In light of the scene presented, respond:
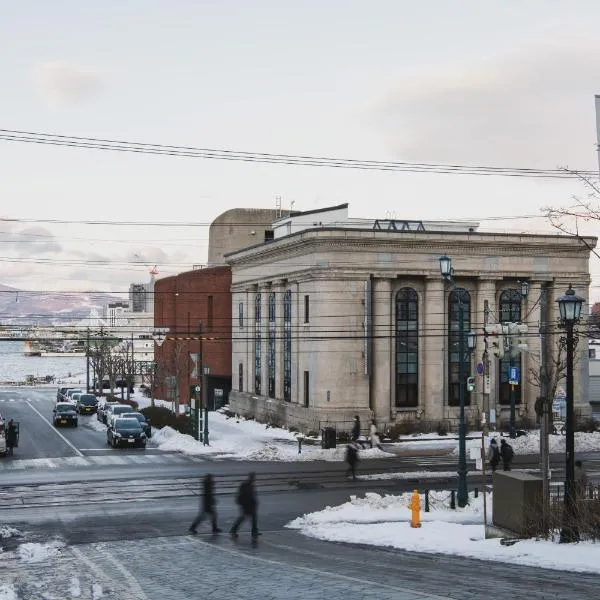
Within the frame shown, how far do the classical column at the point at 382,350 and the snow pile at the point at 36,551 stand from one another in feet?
105

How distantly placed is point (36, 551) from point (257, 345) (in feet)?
145

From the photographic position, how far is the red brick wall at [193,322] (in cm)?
7094

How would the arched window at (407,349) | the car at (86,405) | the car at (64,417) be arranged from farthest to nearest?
the car at (86,405), the car at (64,417), the arched window at (407,349)

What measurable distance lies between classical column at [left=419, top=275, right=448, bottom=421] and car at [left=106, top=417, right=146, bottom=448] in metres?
16.5

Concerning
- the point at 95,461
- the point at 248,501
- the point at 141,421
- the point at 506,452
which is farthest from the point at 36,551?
the point at 141,421

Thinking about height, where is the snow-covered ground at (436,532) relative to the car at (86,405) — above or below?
above

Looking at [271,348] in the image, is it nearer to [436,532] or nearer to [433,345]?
[433,345]

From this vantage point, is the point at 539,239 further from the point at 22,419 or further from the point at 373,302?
the point at 22,419

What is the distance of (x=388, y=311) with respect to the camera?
51.8 m

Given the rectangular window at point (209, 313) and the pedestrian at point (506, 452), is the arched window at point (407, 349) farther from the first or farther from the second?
the rectangular window at point (209, 313)


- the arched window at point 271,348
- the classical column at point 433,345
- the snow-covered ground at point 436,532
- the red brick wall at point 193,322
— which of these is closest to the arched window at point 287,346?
the arched window at point 271,348

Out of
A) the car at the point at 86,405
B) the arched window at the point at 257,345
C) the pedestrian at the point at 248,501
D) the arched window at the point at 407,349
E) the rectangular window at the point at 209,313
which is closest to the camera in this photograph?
the pedestrian at the point at 248,501

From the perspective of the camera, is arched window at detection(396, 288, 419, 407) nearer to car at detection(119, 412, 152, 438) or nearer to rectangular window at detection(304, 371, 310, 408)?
rectangular window at detection(304, 371, 310, 408)

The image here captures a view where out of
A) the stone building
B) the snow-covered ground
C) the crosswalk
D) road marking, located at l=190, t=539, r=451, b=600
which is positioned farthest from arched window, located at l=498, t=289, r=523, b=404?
road marking, located at l=190, t=539, r=451, b=600
